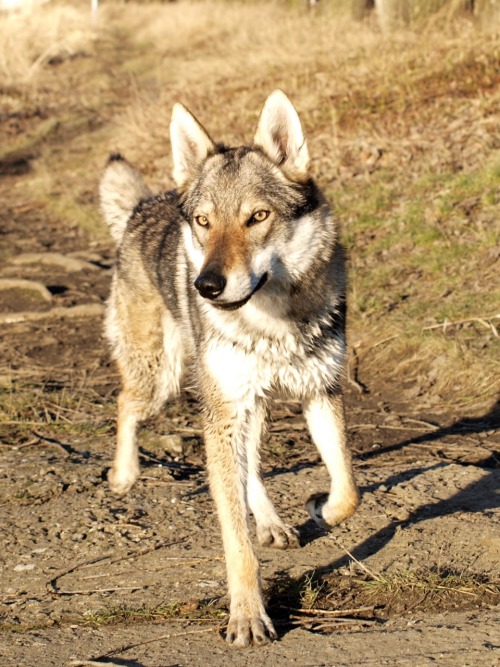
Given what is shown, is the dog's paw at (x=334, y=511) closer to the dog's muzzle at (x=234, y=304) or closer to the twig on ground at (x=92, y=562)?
the twig on ground at (x=92, y=562)

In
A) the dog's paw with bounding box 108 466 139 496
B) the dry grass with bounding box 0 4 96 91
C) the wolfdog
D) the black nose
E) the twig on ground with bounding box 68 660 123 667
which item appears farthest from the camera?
the dry grass with bounding box 0 4 96 91

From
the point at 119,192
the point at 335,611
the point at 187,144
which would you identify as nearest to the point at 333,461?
the point at 335,611

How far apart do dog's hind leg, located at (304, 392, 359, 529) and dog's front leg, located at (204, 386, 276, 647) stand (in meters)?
0.45

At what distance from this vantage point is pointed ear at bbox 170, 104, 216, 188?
490cm

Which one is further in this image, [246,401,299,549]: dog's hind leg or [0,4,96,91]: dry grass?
[0,4,96,91]: dry grass

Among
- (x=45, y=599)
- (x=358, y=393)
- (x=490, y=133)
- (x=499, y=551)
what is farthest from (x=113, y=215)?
(x=490, y=133)

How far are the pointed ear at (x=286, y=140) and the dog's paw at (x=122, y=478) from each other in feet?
6.76

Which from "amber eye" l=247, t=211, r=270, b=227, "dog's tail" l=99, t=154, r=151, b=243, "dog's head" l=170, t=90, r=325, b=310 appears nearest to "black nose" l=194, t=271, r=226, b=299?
"dog's head" l=170, t=90, r=325, b=310

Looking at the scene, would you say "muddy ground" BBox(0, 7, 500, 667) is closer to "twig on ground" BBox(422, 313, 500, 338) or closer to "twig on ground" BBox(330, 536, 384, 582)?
"twig on ground" BBox(330, 536, 384, 582)

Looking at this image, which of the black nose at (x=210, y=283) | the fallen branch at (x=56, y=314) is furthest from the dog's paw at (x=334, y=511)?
the fallen branch at (x=56, y=314)

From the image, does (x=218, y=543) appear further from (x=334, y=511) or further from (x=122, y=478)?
(x=122, y=478)

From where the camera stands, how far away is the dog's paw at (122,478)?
18.1 feet

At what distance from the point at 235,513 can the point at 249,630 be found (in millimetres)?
541

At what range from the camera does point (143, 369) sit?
5.84 meters
